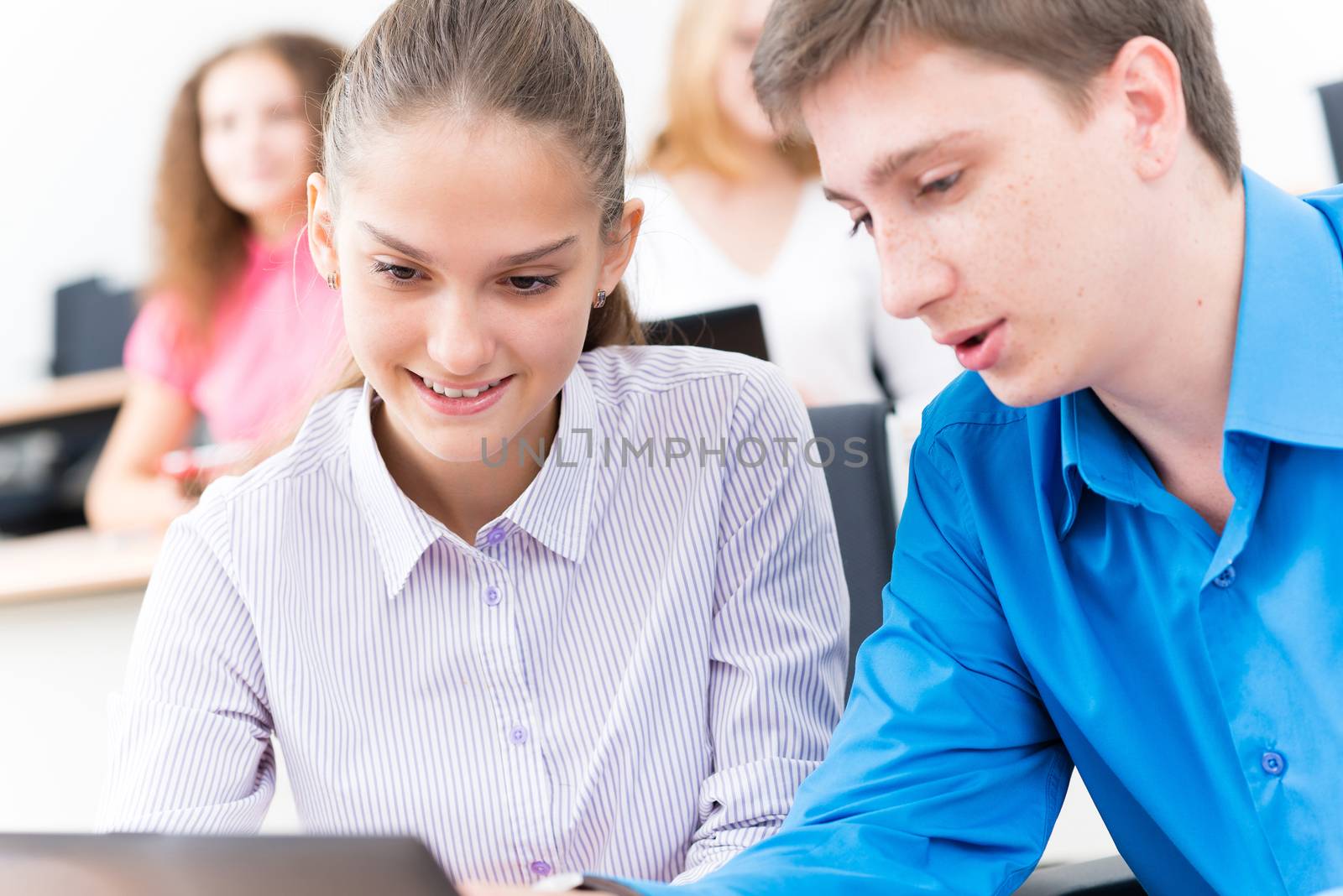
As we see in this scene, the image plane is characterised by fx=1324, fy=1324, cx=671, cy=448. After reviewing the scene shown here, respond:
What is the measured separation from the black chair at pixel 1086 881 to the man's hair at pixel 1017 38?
0.46m

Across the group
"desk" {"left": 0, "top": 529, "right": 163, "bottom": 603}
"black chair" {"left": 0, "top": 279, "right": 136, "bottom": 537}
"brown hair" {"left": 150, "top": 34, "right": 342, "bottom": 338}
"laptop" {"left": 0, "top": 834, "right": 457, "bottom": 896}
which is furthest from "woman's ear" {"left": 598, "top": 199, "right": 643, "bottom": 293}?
"black chair" {"left": 0, "top": 279, "right": 136, "bottom": 537}

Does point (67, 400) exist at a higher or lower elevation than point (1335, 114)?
lower

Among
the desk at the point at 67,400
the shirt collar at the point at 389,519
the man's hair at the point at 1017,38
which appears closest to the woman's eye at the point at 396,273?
the shirt collar at the point at 389,519

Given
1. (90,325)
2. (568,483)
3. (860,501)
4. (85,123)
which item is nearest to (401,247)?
(568,483)

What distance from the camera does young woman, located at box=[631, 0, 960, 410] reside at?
2.42 meters

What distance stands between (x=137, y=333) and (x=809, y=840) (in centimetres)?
277

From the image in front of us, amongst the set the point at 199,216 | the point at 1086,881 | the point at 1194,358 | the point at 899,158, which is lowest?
the point at 1086,881

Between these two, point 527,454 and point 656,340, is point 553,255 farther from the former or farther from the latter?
point 656,340

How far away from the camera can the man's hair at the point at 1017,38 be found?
2.43ft

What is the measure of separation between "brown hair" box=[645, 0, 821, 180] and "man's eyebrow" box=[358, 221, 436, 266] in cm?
171

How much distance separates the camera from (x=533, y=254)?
93cm

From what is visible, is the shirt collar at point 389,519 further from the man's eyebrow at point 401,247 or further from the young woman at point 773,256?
the young woman at point 773,256

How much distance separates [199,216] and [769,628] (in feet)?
7.38

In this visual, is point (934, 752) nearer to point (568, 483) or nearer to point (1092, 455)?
point (1092, 455)
